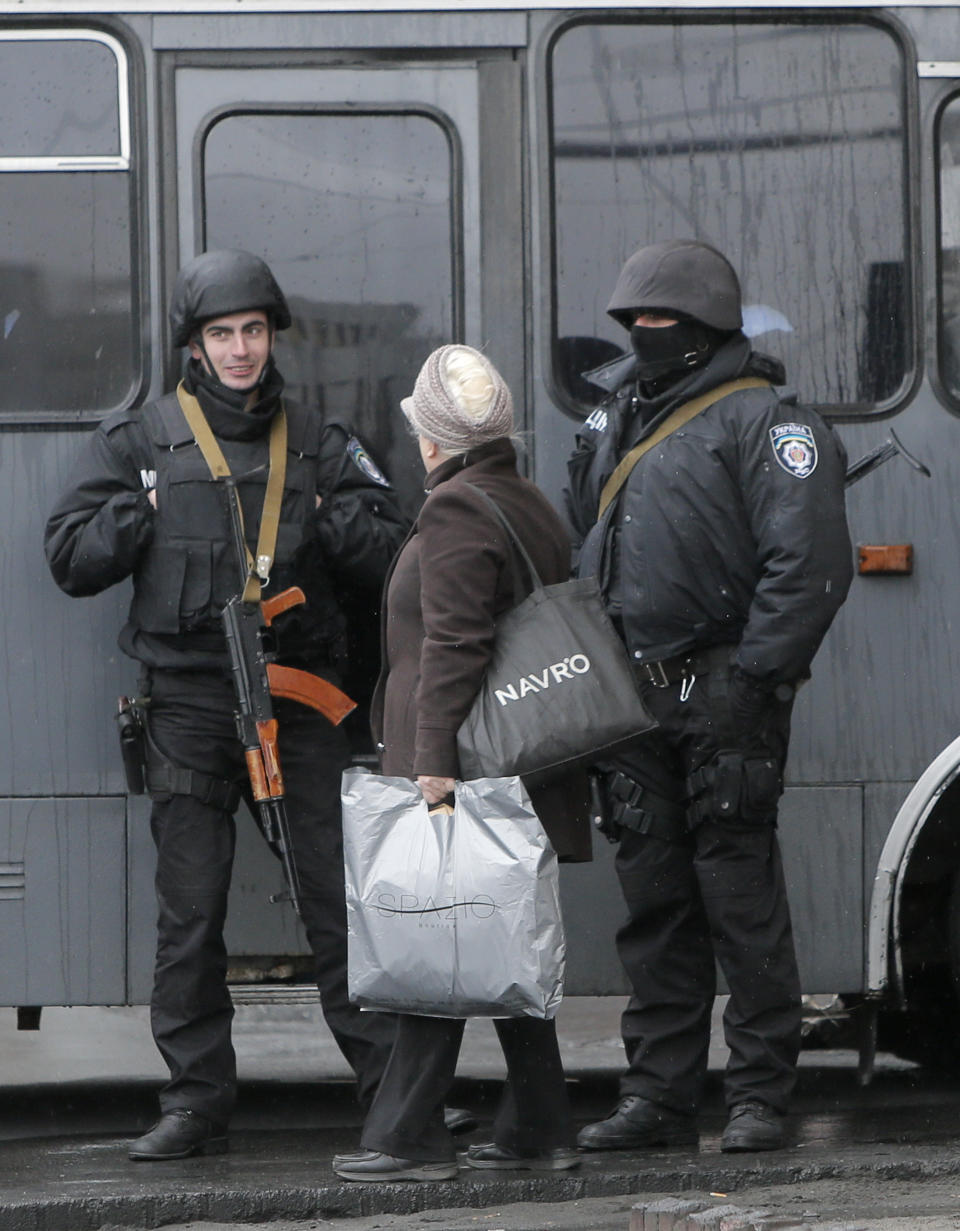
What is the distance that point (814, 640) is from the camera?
5027 mm

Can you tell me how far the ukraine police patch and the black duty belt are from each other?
466mm

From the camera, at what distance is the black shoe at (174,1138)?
531 cm

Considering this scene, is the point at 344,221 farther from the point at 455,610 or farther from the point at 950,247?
the point at 950,247

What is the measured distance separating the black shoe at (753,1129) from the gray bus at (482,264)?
1.83ft

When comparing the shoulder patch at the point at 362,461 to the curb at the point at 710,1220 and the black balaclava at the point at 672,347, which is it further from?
the curb at the point at 710,1220

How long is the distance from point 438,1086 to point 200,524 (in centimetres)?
151

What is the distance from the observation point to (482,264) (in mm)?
5609

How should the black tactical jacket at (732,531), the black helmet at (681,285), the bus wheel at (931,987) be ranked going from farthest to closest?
the bus wheel at (931,987), the black helmet at (681,285), the black tactical jacket at (732,531)

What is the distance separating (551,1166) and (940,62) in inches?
118

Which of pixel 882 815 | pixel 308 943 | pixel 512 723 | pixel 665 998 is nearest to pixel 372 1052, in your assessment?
pixel 308 943

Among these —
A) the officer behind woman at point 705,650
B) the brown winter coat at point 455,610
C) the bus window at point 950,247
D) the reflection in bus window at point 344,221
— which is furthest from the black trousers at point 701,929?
the reflection in bus window at point 344,221

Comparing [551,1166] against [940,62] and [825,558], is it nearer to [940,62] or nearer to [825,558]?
[825,558]

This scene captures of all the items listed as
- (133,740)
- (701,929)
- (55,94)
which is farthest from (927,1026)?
(55,94)

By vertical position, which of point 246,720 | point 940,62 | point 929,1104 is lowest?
point 929,1104
